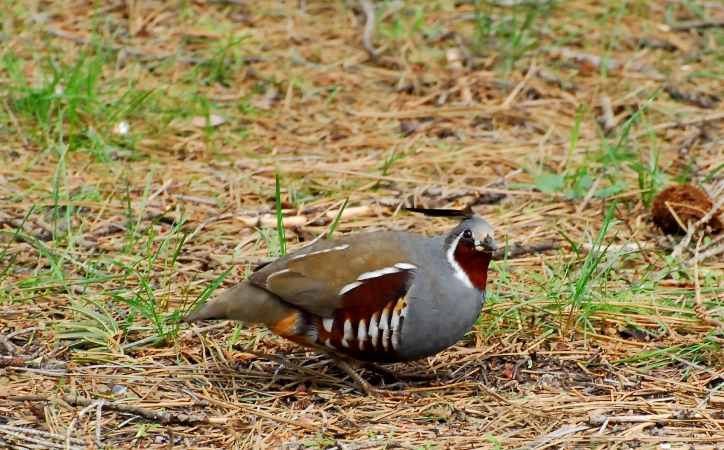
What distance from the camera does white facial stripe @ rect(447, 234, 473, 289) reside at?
4.81 metres

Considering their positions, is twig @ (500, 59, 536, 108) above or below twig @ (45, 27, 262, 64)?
below

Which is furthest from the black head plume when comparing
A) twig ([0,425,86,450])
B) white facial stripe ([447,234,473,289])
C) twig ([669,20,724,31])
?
twig ([669,20,724,31])

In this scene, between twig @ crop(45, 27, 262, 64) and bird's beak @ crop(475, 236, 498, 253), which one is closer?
bird's beak @ crop(475, 236, 498, 253)

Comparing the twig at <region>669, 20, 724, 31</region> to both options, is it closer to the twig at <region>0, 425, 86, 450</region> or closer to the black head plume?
the black head plume

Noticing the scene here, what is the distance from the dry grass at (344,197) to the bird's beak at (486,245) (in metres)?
0.66

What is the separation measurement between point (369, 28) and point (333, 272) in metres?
5.06

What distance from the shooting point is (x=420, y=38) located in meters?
9.55

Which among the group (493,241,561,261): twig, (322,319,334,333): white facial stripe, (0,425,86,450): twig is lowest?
(493,241,561,261): twig

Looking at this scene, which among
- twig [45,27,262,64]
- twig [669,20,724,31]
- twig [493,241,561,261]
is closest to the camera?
twig [493,241,561,261]

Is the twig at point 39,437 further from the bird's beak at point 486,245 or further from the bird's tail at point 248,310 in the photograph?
the bird's beak at point 486,245

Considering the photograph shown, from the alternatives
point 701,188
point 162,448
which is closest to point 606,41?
point 701,188

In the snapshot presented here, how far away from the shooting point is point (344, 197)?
6.87m

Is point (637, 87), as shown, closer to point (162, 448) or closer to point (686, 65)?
point (686, 65)

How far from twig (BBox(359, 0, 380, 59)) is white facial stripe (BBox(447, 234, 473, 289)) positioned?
4578 mm
